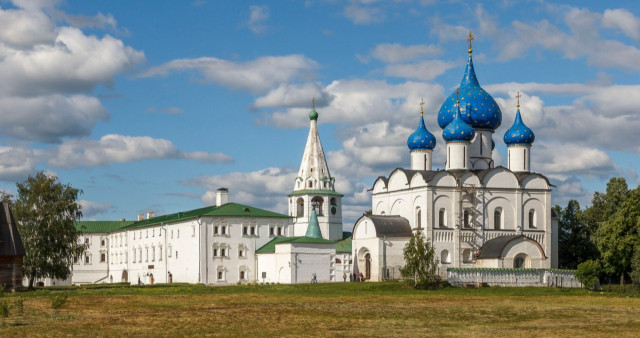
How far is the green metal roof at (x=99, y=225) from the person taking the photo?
271 ft

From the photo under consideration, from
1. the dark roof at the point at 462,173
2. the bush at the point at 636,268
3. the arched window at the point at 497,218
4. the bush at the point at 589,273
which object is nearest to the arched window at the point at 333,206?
the dark roof at the point at 462,173

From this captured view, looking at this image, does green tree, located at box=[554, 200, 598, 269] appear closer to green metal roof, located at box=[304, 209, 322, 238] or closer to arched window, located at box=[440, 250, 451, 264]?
arched window, located at box=[440, 250, 451, 264]

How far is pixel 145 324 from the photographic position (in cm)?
2570

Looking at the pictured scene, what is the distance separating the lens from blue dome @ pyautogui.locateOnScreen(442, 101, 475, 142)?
57.0m

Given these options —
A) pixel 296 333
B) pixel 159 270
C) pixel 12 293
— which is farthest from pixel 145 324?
pixel 159 270

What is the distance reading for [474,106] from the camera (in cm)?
5966

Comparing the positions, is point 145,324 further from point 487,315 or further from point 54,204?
point 54,204

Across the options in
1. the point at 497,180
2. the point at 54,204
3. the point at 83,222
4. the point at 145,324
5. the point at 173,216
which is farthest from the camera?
the point at 83,222

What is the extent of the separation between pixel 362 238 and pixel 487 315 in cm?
2813

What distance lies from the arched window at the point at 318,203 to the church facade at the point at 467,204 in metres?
12.6

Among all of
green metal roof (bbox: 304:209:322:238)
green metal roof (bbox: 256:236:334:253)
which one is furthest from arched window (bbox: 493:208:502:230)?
green metal roof (bbox: 304:209:322:238)

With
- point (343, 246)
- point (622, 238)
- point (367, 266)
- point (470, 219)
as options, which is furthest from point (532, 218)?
point (343, 246)

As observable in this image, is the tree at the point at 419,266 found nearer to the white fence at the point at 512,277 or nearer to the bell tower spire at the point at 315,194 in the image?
the white fence at the point at 512,277

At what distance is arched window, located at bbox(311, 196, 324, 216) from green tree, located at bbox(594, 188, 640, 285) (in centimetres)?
2541
